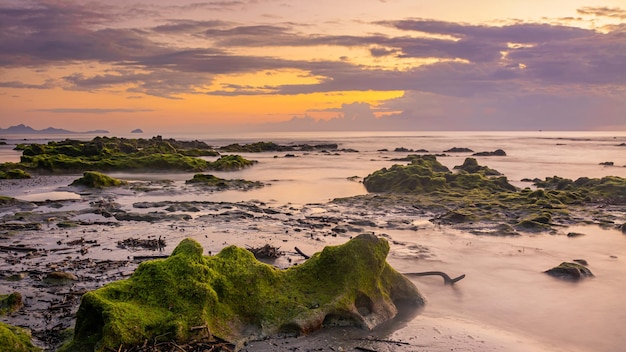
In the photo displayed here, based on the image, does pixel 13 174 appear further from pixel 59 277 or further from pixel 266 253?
pixel 266 253

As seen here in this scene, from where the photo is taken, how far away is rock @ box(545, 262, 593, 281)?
13.4 meters

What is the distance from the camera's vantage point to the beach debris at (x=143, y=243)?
15.2 m

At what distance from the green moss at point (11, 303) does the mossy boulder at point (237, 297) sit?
8.36ft

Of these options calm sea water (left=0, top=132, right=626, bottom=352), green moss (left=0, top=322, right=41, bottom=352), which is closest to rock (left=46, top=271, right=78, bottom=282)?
green moss (left=0, top=322, right=41, bottom=352)

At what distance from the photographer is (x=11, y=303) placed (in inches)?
379

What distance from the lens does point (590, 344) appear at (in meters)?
9.50

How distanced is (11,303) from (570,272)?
13.1 metres

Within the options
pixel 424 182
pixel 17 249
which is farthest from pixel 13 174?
pixel 424 182

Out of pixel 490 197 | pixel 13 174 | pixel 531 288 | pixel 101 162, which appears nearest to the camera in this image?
pixel 531 288

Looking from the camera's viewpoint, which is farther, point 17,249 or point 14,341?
point 17,249

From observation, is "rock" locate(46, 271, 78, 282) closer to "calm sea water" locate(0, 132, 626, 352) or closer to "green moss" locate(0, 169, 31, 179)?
"calm sea water" locate(0, 132, 626, 352)

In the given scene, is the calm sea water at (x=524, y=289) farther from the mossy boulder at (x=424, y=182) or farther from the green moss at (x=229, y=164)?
the green moss at (x=229, y=164)

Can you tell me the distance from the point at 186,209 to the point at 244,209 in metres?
2.67

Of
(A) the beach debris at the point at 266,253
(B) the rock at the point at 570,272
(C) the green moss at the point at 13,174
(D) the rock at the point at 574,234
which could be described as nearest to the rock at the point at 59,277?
(A) the beach debris at the point at 266,253
